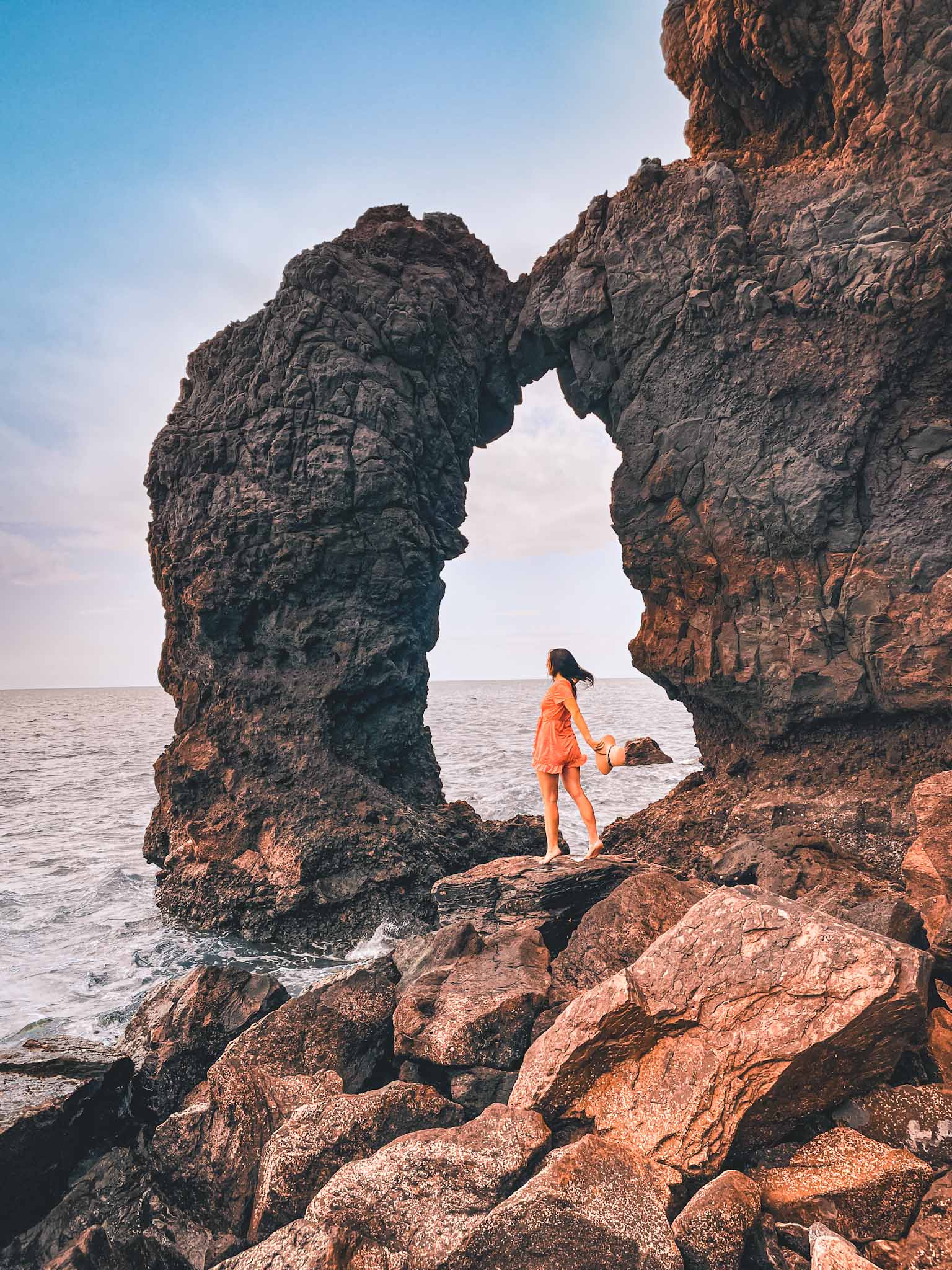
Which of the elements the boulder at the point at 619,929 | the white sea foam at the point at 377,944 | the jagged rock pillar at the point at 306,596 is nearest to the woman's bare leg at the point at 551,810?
the boulder at the point at 619,929

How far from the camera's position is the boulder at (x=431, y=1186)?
11.5 feet

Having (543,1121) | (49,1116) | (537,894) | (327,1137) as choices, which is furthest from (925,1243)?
(49,1116)

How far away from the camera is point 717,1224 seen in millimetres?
3422

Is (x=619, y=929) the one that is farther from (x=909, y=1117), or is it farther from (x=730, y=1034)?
(x=909, y=1117)

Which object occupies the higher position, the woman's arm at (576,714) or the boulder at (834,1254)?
the woman's arm at (576,714)

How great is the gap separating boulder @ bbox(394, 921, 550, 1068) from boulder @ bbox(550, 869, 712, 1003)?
0.77ft

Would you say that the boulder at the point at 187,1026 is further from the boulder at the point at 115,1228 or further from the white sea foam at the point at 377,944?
the white sea foam at the point at 377,944

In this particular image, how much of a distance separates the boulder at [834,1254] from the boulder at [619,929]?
2827mm

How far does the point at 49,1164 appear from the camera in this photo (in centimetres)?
495

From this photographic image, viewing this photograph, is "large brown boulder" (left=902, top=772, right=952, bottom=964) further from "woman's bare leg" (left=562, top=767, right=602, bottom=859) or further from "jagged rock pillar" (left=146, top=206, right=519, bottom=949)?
"jagged rock pillar" (left=146, top=206, right=519, bottom=949)

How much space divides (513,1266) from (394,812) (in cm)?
892

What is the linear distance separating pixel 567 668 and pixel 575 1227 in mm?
6013

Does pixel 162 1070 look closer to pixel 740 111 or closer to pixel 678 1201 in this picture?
pixel 678 1201

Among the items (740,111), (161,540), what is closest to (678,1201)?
(161,540)
